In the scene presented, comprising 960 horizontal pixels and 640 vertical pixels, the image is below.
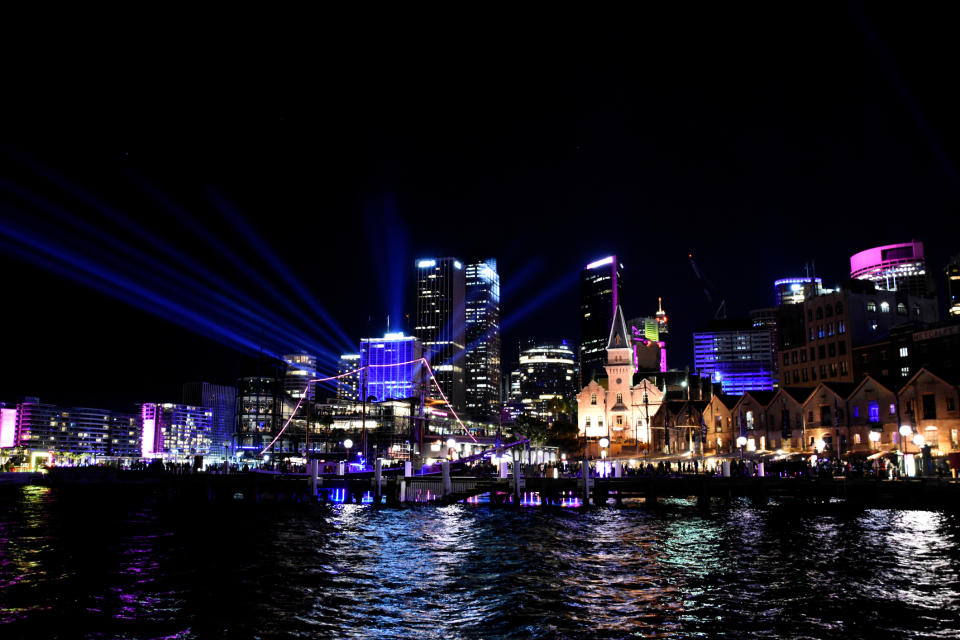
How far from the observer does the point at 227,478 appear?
76938mm

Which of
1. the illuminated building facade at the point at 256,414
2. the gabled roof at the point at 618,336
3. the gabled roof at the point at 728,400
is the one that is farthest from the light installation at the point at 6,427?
the gabled roof at the point at 728,400

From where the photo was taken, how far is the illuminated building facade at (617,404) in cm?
14512

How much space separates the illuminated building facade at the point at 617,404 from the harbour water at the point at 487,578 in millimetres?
91876

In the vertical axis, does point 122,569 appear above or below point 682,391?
below

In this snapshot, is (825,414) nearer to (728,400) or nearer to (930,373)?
(930,373)

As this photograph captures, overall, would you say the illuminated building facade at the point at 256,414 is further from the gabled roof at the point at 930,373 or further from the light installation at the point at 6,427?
the gabled roof at the point at 930,373

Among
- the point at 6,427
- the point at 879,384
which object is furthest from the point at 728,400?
the point at 6,427

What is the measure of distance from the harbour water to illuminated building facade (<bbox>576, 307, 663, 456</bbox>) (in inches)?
3617

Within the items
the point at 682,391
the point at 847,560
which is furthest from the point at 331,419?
the point at 847,560

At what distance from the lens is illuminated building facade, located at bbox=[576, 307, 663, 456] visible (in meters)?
145

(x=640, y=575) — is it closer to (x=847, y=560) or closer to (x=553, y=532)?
(x=847, y=560)

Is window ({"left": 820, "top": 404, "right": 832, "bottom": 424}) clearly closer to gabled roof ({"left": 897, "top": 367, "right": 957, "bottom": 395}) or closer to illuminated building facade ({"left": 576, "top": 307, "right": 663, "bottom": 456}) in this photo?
gabled roof ({"left": 897, "top": 367, "right": 957, "bottom": 395})

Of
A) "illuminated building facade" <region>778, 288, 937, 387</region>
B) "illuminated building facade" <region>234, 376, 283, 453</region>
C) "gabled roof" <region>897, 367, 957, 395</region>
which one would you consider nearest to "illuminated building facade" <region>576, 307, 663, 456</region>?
"illuminated building facade" <region>778, 288, 937, 387</region>

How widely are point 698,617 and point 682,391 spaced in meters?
134
